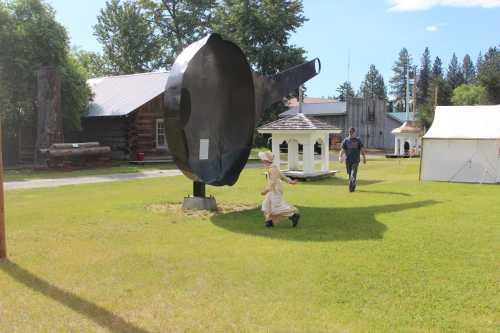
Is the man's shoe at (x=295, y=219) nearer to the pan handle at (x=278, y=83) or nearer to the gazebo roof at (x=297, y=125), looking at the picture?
the pan handle at (x=278, y=83)

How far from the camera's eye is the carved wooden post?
23609 mm

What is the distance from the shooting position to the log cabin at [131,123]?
2686 centimetres

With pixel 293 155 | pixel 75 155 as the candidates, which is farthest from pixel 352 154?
pixel 75 155

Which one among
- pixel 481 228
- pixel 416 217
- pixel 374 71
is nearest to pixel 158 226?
pixel 416 217

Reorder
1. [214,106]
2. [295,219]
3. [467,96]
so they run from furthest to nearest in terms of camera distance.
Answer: [467,96]
[214,106]
[295,219]

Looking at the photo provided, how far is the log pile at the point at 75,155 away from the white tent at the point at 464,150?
14.5 m

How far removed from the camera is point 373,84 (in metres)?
120

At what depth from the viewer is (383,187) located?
15.7m

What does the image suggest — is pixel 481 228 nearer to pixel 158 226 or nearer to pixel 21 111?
pixel 158 226

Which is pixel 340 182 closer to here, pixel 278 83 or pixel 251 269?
pixel 278 83

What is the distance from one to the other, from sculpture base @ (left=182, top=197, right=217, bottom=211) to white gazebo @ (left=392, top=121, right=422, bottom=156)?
25865 mm

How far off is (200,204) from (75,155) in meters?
13.7

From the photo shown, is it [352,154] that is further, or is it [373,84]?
[373,84]

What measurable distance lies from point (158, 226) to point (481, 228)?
557 cm
